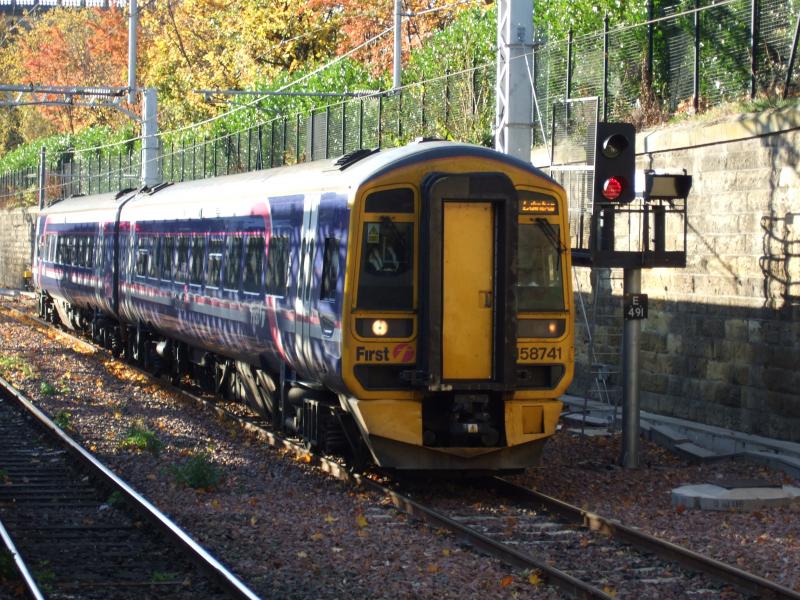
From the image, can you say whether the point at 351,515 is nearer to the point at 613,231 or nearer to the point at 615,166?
the point at 613,231

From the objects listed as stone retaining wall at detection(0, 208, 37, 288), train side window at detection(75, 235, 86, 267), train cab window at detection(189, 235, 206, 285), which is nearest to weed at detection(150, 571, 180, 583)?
train cab window at detection(189, 235, 206, 285)

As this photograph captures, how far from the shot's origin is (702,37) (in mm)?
17141

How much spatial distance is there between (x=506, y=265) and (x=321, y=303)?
1832 millimetres

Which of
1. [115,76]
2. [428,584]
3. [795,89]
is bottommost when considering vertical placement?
[428,584]

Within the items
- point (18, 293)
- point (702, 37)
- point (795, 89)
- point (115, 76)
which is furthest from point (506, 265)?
point (115, 76)

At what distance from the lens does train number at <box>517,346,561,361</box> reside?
1191cm

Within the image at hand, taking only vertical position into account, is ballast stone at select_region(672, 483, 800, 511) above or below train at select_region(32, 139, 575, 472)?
below

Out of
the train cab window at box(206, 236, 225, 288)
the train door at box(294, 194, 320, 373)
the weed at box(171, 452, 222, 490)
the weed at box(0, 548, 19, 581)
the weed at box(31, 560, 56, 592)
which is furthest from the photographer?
the train cab window at box(206, 236, 225, 288)

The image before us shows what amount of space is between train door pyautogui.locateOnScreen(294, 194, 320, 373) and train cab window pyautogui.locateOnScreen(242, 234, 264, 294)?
5.28 ft

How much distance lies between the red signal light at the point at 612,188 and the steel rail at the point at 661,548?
3036mm

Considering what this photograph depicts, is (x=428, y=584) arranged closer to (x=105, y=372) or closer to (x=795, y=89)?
(x=795, y=89)

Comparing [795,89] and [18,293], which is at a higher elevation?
[795,89]

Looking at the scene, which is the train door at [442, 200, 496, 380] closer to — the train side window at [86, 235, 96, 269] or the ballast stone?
the ballast stone

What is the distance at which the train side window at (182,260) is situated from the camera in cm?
1866
